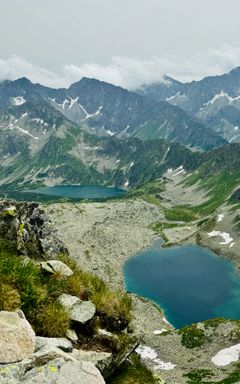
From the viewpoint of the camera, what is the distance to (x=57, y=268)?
→ 19703 millimetres

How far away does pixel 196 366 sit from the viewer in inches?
2918

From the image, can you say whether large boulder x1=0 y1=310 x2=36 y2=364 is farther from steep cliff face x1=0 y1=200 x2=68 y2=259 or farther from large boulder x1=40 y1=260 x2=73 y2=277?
steep cliff face x1=0 y1=200 x2=68 y2=259

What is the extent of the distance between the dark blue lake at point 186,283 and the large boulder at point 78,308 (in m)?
107

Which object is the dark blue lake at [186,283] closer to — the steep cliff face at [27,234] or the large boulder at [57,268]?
the steep cliff face at [27,234]

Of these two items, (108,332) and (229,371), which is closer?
(108,332)

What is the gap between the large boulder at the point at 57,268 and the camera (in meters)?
19.4

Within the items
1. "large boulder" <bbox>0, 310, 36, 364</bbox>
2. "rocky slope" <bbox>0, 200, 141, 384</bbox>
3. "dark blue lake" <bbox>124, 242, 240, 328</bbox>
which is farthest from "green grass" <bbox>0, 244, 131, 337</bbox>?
"dark blue lake" <bbox>124, 242, 240, 328</bbox>

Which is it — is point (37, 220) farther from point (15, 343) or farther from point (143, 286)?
point (143, 286)

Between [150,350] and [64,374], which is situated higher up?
[64,374]

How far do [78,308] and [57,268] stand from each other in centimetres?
273

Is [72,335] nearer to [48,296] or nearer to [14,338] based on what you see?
[48,296]

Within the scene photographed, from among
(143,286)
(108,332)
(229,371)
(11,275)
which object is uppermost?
(11,275)

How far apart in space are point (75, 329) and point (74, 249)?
167524 mm

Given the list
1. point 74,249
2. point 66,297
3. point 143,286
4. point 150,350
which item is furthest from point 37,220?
point 74,249
